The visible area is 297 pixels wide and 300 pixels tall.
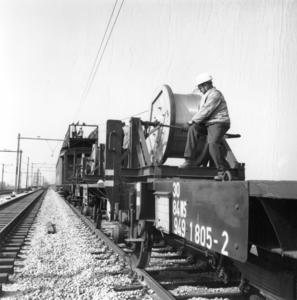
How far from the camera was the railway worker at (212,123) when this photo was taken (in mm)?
3947

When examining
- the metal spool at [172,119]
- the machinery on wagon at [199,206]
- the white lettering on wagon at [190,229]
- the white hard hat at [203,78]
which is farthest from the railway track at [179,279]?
the white hard hat at [203,78]

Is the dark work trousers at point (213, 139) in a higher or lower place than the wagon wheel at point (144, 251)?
higher

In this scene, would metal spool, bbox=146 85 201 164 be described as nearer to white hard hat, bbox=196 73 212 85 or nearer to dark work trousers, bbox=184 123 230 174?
dark work trousers, bbox=184 123 230 174

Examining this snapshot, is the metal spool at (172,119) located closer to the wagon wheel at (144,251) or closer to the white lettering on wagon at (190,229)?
the wagon wheel at (144,251)

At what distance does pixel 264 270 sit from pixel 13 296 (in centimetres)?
287

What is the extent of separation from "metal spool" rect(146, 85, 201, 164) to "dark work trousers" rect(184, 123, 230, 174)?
1.14 m

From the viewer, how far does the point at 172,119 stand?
546 centimetres

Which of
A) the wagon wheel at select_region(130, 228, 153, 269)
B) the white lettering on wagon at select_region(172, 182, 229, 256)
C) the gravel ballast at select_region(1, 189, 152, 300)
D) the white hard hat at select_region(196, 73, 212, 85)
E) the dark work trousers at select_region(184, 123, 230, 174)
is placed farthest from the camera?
the wagon wheel at select_region(130, 228, 153, 269)

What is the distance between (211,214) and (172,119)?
2.98 meters

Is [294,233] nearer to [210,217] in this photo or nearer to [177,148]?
[210,217]

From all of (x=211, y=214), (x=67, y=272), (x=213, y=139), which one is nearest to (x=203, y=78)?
(x=213, y=139)

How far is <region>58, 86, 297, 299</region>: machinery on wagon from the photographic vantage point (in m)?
2.13

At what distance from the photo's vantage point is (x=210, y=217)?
266 centimetres

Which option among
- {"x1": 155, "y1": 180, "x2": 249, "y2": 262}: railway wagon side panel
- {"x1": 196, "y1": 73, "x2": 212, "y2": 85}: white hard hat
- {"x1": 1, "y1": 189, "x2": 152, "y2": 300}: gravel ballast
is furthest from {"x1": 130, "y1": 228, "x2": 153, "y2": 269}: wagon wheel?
{"x1": 196, "y1": 73, "x2": 212, "y2": 85}: white hard hat
